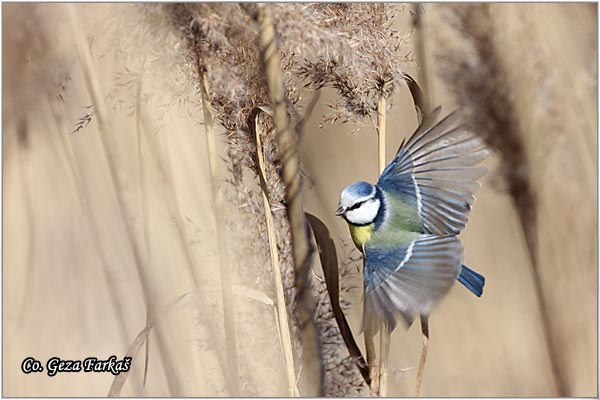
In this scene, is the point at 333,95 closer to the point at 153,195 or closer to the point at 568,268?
the point at 153,195

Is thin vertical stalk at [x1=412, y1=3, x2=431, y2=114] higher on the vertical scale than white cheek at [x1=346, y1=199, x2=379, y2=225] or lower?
higher

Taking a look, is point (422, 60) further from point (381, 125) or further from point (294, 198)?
point (294, 198)

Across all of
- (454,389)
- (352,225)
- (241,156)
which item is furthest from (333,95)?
(454,389)

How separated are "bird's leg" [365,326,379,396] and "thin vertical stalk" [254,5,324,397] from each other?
0.07 m

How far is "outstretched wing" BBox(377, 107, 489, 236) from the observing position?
3.24 ft

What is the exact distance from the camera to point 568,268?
1.25m

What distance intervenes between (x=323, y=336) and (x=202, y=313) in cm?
20

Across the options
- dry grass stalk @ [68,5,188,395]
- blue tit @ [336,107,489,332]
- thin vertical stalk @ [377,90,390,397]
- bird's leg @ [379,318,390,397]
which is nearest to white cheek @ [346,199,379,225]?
blue tit @ [336,107,489,332]

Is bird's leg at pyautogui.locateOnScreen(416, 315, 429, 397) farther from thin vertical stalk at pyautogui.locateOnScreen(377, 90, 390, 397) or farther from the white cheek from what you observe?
the white cheek

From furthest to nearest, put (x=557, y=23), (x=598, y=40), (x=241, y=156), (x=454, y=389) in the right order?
(x=454, y=389), (x=557, y=23), (x=598, y=40), (x=241, y=156)

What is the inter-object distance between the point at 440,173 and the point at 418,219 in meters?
0.11

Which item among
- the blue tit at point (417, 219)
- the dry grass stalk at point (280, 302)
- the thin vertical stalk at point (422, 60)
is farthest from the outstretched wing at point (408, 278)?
the thin vertical stalk at point (422, 60)

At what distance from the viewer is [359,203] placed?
1072mm

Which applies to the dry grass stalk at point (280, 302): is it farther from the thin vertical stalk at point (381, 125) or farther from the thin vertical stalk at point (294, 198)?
the thin vertical stalk at point (381, 125)
